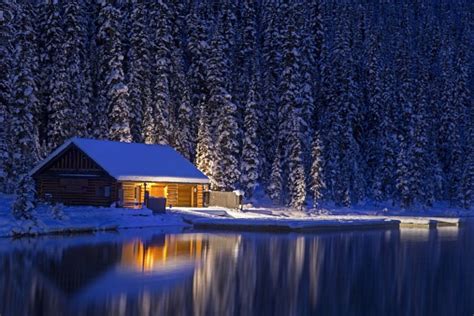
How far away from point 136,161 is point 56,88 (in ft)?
44.7

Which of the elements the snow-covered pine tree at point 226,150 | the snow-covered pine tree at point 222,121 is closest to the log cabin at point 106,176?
the snow-covered pine tree at point 226,150

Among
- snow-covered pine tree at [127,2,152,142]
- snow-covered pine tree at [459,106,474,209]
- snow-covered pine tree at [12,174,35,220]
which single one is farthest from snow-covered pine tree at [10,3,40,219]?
snow-covered pine tree at [459,106,474,209]

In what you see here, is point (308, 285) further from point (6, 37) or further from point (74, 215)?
point (6, 37)

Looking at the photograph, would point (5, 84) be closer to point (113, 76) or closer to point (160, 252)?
point (113, 76)

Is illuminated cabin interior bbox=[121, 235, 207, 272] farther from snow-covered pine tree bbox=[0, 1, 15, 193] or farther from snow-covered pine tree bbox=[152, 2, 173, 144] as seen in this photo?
snow-covered pine tree bbox=[152, 2, 173, 144]

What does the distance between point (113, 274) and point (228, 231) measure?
20533 millimetres

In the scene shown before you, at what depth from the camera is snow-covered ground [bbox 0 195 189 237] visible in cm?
3266

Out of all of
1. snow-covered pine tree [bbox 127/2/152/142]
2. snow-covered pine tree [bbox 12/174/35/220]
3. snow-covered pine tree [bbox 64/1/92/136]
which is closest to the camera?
snow-covered pine tree [bbox 12/174/35/220]

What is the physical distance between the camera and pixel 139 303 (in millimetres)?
15586

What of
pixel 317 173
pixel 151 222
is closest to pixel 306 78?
pixel 317 173

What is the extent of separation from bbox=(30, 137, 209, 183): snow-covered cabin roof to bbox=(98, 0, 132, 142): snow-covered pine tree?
25.8 ft

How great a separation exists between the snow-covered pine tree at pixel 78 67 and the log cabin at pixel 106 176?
1038cm

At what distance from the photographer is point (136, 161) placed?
51250 mm

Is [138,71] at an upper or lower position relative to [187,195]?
upper
